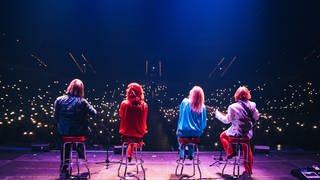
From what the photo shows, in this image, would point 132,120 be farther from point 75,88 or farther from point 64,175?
point 64,175

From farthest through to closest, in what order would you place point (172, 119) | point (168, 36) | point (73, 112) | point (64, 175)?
point (168, 36), point (172, 119), point (64, 175), point (73, 112)

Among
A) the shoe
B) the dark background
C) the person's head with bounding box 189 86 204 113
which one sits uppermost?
the dark background

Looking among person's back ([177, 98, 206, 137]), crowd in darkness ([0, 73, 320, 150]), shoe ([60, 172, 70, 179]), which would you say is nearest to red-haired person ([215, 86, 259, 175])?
person's back ([177, 98, 206, 137])

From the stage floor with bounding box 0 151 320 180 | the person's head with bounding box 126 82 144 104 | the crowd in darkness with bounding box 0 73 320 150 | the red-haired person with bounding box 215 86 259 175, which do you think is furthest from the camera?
the crowd in darkness with bounding box 0 73 320 150

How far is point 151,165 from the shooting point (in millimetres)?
6223

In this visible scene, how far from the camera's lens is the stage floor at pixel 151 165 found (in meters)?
5.38

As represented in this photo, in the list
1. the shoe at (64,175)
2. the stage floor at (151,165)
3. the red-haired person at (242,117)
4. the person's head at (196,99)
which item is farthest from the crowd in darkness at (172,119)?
the red-haired person at (242,117)

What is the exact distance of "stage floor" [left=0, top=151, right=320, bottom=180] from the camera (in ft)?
17.6

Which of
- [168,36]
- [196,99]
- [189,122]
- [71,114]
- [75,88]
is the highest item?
[168,36]

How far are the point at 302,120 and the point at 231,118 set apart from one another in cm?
506

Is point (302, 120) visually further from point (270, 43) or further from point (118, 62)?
point (118, 62)

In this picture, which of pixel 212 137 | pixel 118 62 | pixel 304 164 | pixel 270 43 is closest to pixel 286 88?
pixel 270 43

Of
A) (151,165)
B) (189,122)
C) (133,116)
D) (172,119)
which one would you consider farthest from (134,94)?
(172,119)

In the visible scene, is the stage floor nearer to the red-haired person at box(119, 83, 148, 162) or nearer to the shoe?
the shoe
